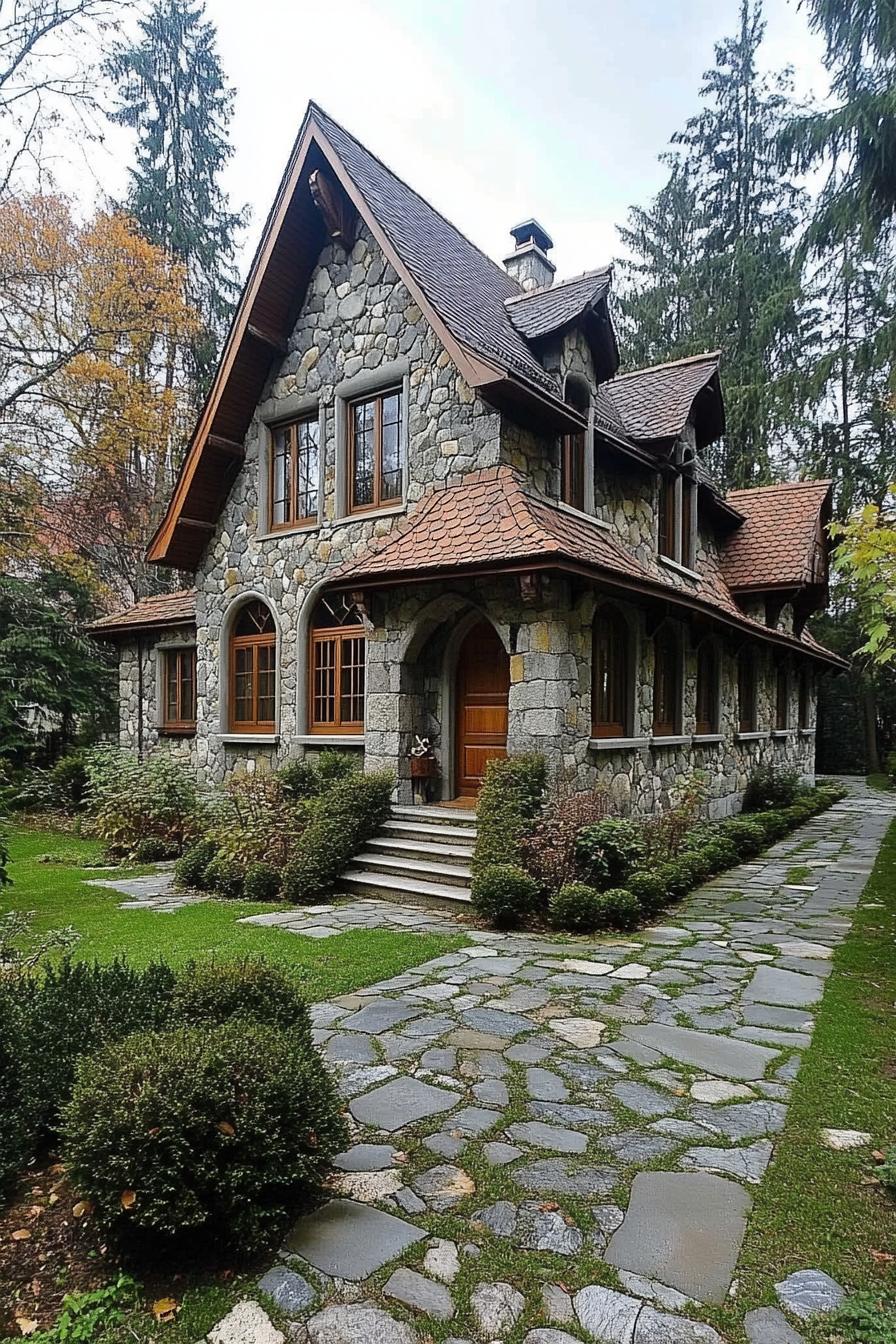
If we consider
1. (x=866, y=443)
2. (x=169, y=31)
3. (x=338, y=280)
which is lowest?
(x=338, y=280)

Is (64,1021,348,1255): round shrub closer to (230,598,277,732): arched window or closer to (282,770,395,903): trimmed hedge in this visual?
(282,770,395,903): trimmed hedge

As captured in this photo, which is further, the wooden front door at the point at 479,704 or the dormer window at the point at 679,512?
the dormer window at the point at 679,512

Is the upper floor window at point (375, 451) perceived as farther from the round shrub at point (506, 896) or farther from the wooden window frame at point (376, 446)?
the round shrub at point (506, 896)

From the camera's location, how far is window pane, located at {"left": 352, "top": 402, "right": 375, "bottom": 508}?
10555 millimetres

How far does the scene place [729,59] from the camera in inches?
964

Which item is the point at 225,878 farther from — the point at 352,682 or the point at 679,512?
the point at 679,512

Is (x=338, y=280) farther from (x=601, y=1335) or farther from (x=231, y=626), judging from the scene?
(x=601, y=1335)

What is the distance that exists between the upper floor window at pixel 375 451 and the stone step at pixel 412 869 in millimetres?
4549

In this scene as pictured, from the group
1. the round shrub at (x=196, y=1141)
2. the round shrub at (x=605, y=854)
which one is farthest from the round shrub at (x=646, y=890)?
the round shrub at (x=196, y=1141)

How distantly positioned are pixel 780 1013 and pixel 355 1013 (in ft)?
8.27

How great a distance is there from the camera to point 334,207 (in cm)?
1027

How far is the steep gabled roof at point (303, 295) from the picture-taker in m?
8.81

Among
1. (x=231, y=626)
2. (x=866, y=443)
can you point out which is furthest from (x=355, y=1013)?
(x=866, y=443)

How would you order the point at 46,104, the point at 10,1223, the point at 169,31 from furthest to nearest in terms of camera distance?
the point at 169,31, the point at 46,104, the point at 10,1223
